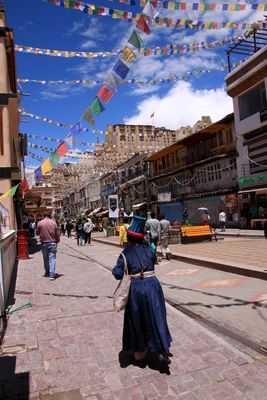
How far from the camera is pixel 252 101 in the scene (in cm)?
2938

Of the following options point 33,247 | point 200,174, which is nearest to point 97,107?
point 33,247

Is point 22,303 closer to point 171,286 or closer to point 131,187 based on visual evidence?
point 171,286

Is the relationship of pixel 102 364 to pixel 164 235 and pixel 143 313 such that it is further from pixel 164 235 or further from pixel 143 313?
pixel 164 235

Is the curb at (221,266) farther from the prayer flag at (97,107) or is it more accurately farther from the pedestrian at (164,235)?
the prayer flag at (97,107)

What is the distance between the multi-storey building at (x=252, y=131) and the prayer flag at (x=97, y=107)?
20361 mm

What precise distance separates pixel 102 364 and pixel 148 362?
19.9 inches

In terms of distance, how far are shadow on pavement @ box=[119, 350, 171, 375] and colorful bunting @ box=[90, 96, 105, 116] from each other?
213 inches

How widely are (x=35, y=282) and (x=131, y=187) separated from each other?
4712 cm

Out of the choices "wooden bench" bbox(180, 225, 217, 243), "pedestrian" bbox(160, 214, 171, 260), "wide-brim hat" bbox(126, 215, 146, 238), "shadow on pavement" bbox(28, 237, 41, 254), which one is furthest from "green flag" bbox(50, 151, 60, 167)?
"shadow on pavement" bbox(28, 237, 41, 254)

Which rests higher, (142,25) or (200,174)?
(200,174)

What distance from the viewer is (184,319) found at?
5.83m

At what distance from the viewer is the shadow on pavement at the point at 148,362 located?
4.02 meters

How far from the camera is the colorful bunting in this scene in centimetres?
830

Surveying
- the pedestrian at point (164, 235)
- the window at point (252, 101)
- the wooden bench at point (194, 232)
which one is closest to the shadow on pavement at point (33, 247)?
the wooden bench at point (194, 232)
